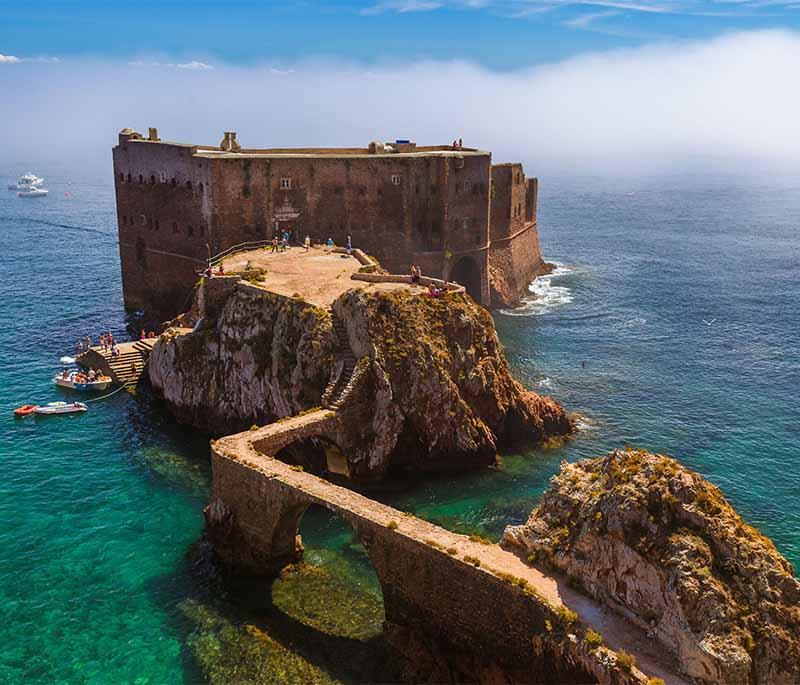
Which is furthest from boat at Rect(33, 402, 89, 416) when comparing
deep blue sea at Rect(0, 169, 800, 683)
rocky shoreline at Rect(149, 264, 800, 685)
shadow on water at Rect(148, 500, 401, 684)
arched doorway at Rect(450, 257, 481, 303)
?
arched doorway at Rect(450, 257, 481, 303)

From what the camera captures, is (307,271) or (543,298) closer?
(307,271)

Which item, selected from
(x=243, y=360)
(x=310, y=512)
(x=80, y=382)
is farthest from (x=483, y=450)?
(x=80, y=382)

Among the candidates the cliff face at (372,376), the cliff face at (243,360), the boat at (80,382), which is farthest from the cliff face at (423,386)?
the boat at (80,382)

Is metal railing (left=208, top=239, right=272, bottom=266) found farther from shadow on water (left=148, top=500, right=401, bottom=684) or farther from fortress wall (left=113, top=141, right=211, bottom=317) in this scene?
shadow on water (left=148, top=500, right=401, bottom=684)

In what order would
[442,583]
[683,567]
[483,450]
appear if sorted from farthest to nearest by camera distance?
[483,450]
[442,583]
[683,567]

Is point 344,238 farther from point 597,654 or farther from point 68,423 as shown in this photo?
point 597,654

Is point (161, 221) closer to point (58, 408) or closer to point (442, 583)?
point (58, 408)
